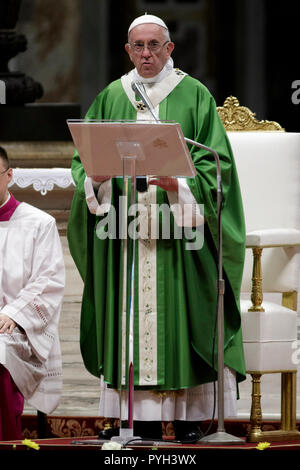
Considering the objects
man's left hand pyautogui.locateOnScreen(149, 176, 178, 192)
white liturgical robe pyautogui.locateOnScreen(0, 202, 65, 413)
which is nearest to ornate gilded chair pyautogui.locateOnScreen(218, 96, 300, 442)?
man's left hand pyautogui.locateOnScreen(149, 176, 178, 192)

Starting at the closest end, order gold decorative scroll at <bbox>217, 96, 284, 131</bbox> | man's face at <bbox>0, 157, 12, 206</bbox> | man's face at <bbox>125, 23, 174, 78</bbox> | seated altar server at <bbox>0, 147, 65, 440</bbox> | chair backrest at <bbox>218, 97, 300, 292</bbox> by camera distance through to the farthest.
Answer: man's face at <bbox>125, 23, 174, 78</bbox> → seated altar server at <bbox>0, 147, 65, 440</bbox> → man's face at <bbox>0, 157, 12, 206</bbox> → chair backrest at <bbox>218, 97, 300, 292</bbox> → gold decorative scroll at <bbox>217, 96, 284, 131</bbox>

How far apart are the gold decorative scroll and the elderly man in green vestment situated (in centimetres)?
72

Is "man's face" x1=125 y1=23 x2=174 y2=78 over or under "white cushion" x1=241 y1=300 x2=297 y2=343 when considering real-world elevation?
over

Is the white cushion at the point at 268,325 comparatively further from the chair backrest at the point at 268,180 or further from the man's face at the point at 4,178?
the man's face at the point at 4,178

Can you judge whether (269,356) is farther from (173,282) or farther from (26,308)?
(26,308)

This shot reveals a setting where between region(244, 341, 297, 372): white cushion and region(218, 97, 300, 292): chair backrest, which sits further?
region(218, 97, 300, 292): chair backrest

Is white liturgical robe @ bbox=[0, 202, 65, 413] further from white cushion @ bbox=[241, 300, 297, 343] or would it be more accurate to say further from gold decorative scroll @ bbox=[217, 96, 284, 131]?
gold decorative scroll @ bbox=[217, 96, 284, 131]

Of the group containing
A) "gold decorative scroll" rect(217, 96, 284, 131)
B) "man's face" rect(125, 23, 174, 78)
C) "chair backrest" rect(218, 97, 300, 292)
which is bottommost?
"chair backrest" rect(218, 97, 300, 292)

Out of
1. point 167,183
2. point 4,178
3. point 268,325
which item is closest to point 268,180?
point 268,325

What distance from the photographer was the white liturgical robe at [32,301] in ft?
16.1

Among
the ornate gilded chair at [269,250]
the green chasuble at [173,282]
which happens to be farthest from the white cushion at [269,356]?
the green chasuble at [173,282]

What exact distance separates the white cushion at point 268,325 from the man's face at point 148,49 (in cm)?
110

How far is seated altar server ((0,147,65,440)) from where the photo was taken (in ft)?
16.0

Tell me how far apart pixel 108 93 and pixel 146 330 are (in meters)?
1.02
